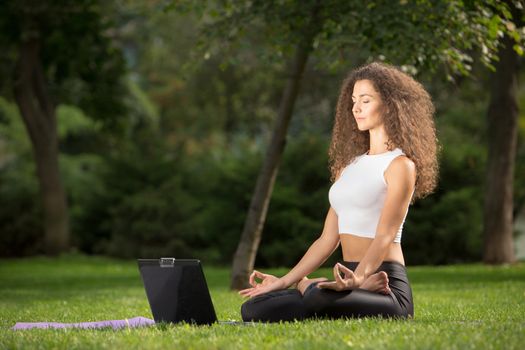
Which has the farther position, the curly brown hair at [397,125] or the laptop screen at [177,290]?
the curly brown hair at [397,125]

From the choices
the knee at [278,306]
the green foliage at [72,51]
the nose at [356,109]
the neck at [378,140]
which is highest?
the green foliage at [72,51]

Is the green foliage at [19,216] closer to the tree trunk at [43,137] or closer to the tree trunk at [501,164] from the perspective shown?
the tree trunk at [43,137]

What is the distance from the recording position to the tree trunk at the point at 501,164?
1756cm

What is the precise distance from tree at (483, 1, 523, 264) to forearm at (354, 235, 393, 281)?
12.3 metres

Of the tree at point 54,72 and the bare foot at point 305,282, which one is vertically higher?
the tree at point 54,72

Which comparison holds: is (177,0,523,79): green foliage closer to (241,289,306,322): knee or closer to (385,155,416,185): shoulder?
(385,155,416,185): shoulder

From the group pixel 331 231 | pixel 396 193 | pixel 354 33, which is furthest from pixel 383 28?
pixel 396 193

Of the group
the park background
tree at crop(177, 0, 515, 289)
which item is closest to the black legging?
tree at crop(177, 0, 515, 289)

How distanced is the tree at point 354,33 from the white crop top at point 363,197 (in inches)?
157

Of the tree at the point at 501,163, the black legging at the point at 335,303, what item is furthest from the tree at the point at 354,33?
the tree at the point at 501,163

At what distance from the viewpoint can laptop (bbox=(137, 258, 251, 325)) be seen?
5992 millimetres

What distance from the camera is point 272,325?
600 cm

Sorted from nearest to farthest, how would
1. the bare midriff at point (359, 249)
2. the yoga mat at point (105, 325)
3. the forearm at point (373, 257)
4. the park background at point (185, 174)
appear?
the forearm at point (373, 257)
the bare midriff at point (359, 249)
the yoga mat at point (105, 325)
the park background at point (185, 174)

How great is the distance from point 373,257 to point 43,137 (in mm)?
18851
